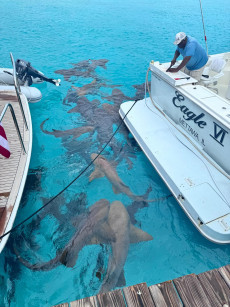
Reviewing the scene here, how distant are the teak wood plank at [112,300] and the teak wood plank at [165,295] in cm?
38

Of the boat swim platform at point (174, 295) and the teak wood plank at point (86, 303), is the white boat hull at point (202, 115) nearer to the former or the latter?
the boat swim platform at point (174, 295)

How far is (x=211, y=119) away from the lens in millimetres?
4641

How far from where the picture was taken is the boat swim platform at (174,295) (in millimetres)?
2615

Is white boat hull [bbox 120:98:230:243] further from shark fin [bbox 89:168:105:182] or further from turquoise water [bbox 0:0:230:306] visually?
shark fin [bbox 89:168:105:182]

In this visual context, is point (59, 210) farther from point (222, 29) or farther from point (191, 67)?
point (222, 29)

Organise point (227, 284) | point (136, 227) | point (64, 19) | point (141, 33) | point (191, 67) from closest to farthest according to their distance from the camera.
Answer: point (227, 284)
point (136, 227)
point (191, 67)
point (141, 33)
point (64, 19)

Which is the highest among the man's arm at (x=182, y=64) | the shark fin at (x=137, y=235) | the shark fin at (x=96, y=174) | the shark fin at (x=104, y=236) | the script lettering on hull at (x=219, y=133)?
the man's arm at (x=182, y=64)

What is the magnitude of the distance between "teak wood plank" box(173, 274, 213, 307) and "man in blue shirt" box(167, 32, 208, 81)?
4758mm

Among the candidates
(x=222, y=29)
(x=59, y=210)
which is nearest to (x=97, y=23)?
(x=222, y=29)

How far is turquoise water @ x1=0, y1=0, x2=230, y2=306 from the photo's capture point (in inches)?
161

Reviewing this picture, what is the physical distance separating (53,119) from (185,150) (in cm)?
501

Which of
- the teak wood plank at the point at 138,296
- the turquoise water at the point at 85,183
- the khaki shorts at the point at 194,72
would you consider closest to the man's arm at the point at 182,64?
the khaki shorts at the point at 194,72

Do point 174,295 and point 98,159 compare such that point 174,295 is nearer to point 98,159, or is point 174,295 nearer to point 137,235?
point 137,235

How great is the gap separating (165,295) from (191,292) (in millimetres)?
321
